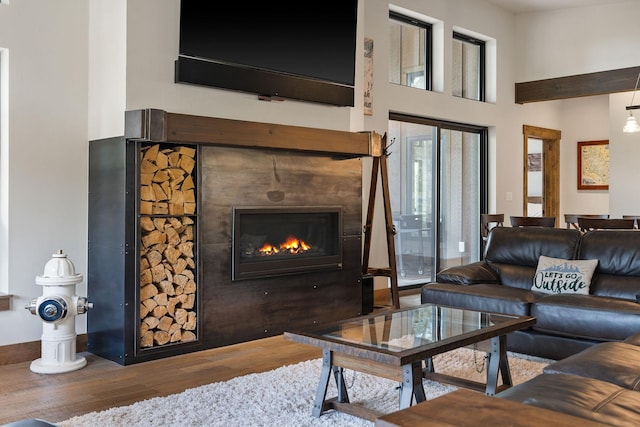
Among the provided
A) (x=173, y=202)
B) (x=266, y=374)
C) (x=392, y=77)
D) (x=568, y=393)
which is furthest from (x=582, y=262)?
(x=392, y=77)

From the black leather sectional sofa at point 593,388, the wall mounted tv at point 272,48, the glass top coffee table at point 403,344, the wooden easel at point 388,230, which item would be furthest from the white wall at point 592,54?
the black leather sectional sofa at point 593,388

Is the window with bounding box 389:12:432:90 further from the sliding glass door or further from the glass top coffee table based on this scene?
the glass top coffee table

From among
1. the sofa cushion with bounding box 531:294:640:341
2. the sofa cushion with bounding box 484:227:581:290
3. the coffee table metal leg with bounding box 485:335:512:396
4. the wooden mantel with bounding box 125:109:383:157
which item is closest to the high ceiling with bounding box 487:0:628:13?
the wooden mantel with bounding box 125:109:383:157

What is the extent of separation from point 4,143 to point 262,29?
199 cm

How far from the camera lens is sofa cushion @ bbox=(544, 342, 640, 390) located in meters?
2.27

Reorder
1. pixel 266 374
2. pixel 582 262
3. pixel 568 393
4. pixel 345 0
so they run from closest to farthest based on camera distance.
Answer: pixel 568 393 → pixel 266 374 → pixel 582 262 → pixel 345 0

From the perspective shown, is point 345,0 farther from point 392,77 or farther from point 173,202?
point 173,202

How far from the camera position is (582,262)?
→ 4457 millimetres

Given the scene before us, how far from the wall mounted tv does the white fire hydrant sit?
1.51 metres

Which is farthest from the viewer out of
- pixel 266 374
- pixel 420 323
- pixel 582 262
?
pixel 582 262

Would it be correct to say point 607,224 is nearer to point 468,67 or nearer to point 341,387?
point 468,67

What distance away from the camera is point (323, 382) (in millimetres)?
3045

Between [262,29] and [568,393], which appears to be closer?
[568,393]

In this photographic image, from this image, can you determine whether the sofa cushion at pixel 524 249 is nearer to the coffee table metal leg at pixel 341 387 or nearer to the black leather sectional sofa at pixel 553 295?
the black leather sectional sofa at pixel 553 295
